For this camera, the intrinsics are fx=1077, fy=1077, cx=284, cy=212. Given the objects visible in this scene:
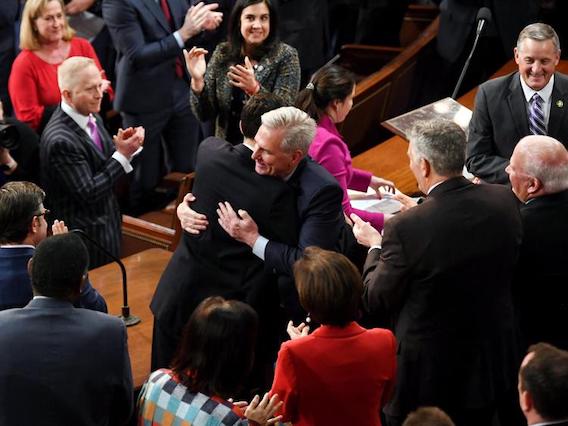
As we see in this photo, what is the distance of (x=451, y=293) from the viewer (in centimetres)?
318

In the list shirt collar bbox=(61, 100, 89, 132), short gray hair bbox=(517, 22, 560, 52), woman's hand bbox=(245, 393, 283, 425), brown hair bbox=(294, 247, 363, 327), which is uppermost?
short gray hair bbox=(517, 22, 560, 52)

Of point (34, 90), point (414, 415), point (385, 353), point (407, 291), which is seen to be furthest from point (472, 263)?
point (34, 90)

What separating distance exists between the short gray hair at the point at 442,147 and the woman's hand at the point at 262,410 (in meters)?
0.88

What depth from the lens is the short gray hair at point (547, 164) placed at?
3.44 m

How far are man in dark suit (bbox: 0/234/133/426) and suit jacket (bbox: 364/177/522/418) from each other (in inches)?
33.2

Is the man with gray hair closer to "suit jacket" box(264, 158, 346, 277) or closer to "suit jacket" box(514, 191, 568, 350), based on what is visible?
"suit jacket" box(514, 191, 568, 350)

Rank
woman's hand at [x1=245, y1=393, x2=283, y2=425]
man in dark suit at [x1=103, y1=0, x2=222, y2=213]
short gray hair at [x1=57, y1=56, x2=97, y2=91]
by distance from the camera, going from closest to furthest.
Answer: woman's hand at [x1=245, y1=393, x2=283, y2=425]
short gray hair at [x1=57, y1=56, x2=97, y2=91]
man in dark suit at [x1=103, y1=0, x2=222, y2=213]

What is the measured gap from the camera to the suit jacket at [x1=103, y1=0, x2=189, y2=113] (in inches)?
222

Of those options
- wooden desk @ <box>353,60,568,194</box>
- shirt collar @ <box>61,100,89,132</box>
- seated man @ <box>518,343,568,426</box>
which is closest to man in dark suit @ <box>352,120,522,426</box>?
seated man @ <box>518,343,568,426</box>

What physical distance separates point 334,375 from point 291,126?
2.91ft

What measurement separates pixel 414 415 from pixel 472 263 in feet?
2.98

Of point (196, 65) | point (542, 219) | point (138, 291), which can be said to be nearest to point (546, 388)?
point (542, 219)

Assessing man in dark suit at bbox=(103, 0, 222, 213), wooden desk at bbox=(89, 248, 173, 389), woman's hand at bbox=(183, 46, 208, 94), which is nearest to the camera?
wooden desk at bbox=(89, 248, 173, 389)

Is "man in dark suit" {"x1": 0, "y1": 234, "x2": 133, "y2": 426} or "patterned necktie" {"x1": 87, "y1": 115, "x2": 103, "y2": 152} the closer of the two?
"man in dark suit" {"x1": 0, "y1": 234, "x2": 133, "y2": 426}
